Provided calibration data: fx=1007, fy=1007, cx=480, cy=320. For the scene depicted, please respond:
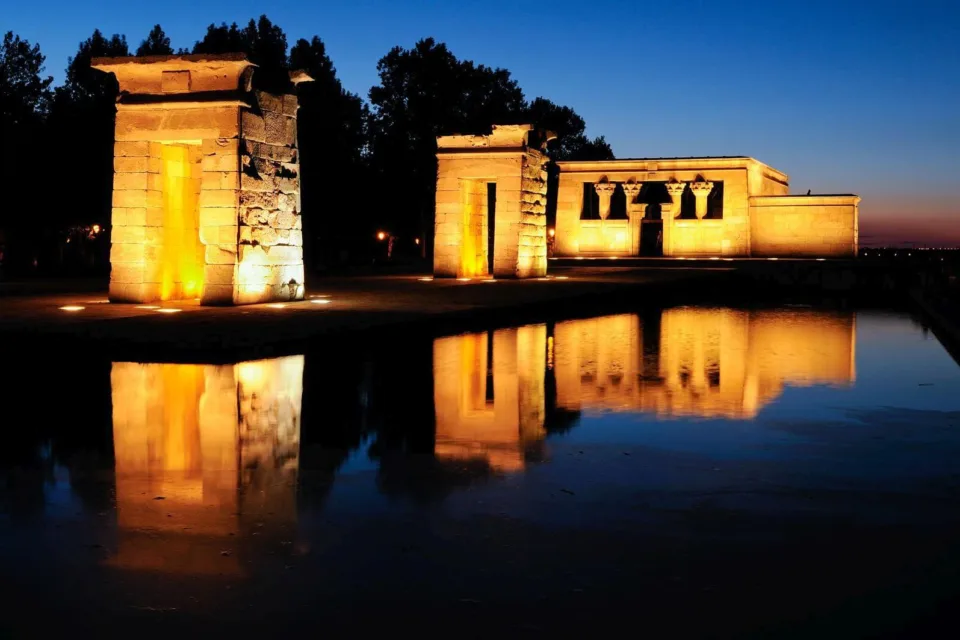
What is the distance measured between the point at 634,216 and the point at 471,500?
42580 mm

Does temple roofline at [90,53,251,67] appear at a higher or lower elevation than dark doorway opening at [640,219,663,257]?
higher

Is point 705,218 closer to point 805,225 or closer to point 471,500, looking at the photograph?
point 805,225

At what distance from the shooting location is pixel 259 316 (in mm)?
14812

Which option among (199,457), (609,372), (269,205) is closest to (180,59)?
(269,205)

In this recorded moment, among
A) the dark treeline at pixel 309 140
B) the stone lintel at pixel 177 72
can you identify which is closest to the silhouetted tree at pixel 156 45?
the dark treeline at pixel 309 140

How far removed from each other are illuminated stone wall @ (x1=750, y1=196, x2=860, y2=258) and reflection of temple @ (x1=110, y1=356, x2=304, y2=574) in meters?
37.6

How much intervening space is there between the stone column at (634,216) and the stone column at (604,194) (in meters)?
0.81

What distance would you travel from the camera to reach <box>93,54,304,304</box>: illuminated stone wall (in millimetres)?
17031


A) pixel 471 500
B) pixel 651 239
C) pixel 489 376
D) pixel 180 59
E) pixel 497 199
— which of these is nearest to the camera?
pixel 471 500

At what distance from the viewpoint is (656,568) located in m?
4.43

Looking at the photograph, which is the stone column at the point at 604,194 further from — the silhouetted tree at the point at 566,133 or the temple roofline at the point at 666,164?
the silhouetted tree at the point at 566,133

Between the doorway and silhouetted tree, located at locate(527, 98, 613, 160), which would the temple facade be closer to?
silhouetted tree, located at locate(527, 98, 613, 160)

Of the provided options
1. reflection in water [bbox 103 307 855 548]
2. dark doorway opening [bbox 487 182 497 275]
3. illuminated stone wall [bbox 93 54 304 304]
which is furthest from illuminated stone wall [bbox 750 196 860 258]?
illuminated stone wall [bbox 93 54 304 304]

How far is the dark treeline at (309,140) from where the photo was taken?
36.3m
